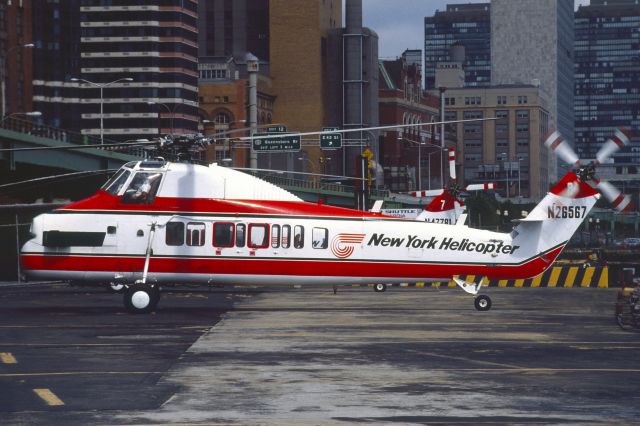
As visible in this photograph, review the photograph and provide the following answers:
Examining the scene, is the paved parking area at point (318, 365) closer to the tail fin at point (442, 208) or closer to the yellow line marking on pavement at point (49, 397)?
the yellow line marking on pavement at point (49, 397)

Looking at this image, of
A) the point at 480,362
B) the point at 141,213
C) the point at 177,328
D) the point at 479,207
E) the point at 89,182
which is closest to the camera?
the point at 480,362

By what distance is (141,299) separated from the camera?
32.8 meters

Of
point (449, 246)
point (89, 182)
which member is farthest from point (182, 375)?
point (89, 182)

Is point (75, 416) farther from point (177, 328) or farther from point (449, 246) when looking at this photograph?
point (449, 246)

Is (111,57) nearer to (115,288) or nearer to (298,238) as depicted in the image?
(115,288)

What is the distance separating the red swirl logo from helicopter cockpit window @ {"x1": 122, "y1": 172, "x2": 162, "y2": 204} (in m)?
4.81

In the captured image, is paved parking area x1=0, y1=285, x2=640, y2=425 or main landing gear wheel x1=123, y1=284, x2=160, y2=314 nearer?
paved parking area x1=0, y1=285, x2=640, y2=425

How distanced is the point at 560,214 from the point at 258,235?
837cm

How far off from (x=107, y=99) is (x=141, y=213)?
16532 centimetres

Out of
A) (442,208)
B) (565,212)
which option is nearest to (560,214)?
(565,212)

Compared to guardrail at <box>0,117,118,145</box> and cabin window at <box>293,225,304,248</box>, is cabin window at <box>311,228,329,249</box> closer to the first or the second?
cabin window at <box>293,225,304,248</box>

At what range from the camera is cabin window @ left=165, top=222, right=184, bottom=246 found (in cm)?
3362

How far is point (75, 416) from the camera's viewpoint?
15750 millimetres

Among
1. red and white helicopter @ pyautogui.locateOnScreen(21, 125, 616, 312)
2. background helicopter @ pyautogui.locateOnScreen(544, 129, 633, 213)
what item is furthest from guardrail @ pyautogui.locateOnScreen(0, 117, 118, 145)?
background helicopter @ pyautogui.locateOnScreen(544, 129, 633, 213)
